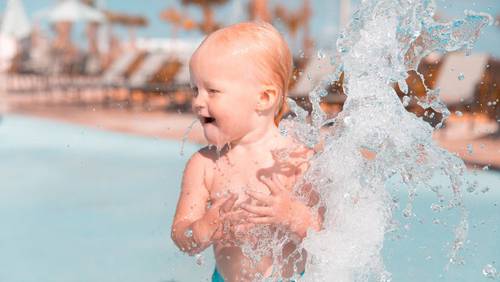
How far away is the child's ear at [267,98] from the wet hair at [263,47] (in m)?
0.02

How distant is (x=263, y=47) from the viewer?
2006 millimetres

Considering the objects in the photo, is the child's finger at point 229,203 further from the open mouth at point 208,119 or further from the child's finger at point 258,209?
the open mouth at point 208,119

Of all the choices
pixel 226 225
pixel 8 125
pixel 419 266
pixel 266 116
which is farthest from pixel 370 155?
pixel 8 125

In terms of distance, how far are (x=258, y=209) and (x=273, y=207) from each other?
4 centimetres

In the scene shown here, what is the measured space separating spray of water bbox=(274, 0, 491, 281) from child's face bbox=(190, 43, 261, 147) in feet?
0.71

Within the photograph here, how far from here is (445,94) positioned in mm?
9344

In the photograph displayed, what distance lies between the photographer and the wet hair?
200cm


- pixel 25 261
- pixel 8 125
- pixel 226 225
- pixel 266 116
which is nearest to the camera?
pixel 226 225

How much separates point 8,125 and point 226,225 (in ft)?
31.2

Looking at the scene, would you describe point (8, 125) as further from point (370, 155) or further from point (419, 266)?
point (370, 155)

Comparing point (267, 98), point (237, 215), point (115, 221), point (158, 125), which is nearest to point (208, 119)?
point (267, 98)

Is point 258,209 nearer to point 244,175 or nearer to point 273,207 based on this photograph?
point 273,207

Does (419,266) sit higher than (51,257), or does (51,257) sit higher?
(419,266)

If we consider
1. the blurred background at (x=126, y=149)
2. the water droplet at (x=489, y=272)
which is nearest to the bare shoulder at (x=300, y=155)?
the blurred background at (x=126, y=149)
